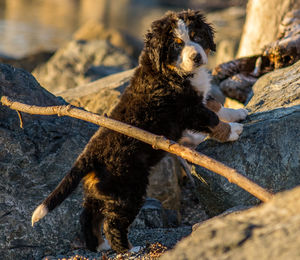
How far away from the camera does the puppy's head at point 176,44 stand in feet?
13.1

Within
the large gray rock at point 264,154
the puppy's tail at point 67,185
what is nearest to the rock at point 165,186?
the large gray rock at point 264,154

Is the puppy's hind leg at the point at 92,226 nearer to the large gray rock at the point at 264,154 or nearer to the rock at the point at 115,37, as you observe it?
the large gray rock at the point at 264,154

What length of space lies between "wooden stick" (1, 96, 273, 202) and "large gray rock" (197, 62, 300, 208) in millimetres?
874

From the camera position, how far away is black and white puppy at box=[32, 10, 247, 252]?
12.5 ft

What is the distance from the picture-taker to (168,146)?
11.0 feet

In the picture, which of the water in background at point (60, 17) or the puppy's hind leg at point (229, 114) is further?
the water in background at point (60, 17)

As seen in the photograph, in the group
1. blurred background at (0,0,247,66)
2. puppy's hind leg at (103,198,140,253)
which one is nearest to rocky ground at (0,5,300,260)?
puppy's hind leg at (103,198,140,253)

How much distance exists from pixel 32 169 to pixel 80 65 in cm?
726

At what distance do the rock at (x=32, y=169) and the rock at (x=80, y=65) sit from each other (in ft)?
14.3

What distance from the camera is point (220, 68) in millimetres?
6945

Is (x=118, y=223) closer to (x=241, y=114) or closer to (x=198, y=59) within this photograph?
(x=198, y=59)

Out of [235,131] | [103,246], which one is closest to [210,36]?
[235,131]

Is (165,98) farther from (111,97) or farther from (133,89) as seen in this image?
(111,97)

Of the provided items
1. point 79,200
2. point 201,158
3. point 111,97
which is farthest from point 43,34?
point 201,158
